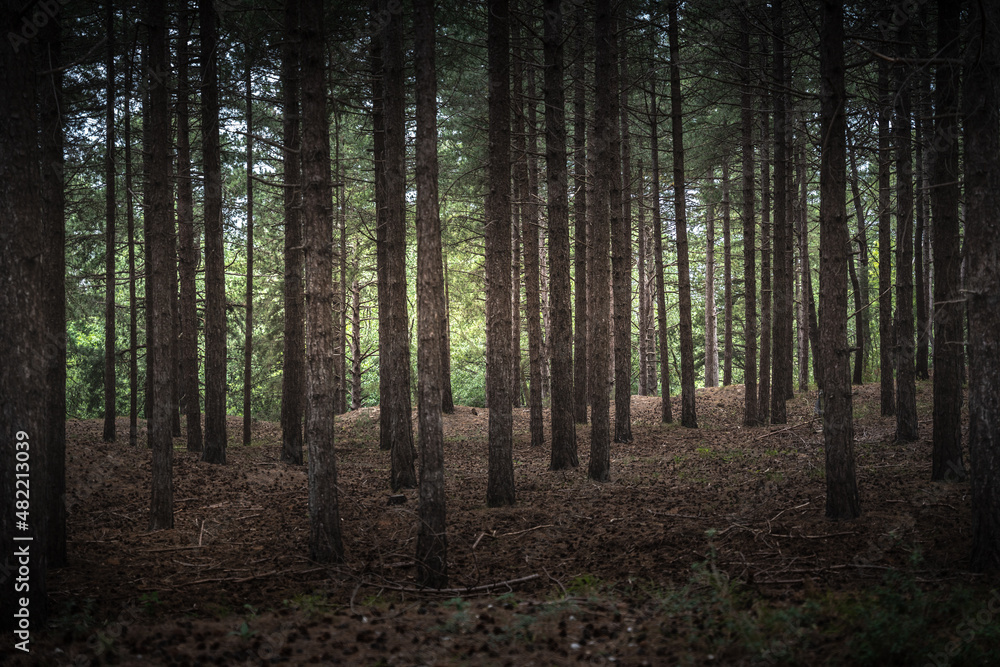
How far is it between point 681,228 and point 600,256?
6.37 meters

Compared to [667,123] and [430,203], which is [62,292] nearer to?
[430,203]

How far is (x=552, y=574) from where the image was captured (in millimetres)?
7617

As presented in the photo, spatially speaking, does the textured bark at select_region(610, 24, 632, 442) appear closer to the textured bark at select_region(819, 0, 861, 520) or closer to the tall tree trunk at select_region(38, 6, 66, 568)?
the textured bark at select_region(819, 0, 861, 520)

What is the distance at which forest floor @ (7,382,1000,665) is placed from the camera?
524 cm

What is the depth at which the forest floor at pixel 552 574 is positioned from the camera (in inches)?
206

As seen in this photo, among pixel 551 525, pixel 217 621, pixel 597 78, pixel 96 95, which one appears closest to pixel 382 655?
pixel 217 621

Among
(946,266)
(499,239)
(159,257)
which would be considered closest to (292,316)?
(159,257)

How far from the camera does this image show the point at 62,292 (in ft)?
26.9

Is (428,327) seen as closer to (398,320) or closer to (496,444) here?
(496,444)

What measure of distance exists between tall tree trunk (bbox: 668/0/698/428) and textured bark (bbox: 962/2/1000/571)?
925cm

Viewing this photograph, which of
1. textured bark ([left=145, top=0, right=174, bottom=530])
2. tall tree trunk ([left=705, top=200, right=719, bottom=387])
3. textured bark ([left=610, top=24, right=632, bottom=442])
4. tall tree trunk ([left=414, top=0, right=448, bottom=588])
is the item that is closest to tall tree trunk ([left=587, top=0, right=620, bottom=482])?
textured bark ([left=610, top=24, right=632, bottom=442])

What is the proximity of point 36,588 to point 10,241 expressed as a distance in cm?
328

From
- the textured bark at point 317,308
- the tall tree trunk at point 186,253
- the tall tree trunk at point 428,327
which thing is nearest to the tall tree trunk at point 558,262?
the tall tree trunk at point 428,327

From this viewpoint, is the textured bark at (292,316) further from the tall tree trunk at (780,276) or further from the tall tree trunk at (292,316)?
the tall tree trunk at (780,276)
